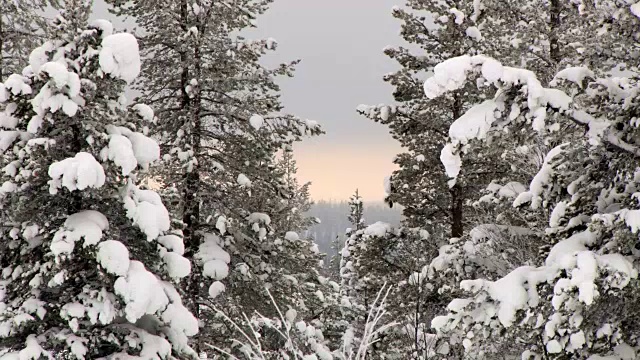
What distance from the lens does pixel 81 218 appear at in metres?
6.25

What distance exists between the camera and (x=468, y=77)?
4699 mm

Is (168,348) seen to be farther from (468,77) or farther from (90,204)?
(468,77)

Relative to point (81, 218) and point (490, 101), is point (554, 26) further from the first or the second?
point (81, 218)

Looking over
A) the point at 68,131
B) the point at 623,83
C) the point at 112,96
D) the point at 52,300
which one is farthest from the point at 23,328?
the point at 623,83

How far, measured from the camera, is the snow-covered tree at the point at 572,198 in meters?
4.57

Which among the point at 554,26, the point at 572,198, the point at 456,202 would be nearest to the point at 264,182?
the point at 456,202

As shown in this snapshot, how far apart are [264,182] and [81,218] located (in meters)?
5.49

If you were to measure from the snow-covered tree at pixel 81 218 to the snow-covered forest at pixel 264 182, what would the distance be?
0.02 metres

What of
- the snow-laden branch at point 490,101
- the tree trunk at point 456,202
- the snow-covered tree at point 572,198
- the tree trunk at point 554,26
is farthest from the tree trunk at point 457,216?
the snow-laden branch at point 490,101

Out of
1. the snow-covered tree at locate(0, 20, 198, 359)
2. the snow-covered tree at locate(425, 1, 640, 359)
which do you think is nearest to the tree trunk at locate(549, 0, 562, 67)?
the snow-covered tree at locate(425, 1, 640, 359)

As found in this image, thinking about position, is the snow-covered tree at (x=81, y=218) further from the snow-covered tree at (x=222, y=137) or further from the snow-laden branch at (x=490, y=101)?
the snow-covered tree at (x=222, y=137)

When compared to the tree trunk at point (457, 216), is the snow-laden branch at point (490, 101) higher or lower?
lower

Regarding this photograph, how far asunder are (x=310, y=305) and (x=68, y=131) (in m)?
7.53

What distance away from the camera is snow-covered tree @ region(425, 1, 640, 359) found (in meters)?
4.57
